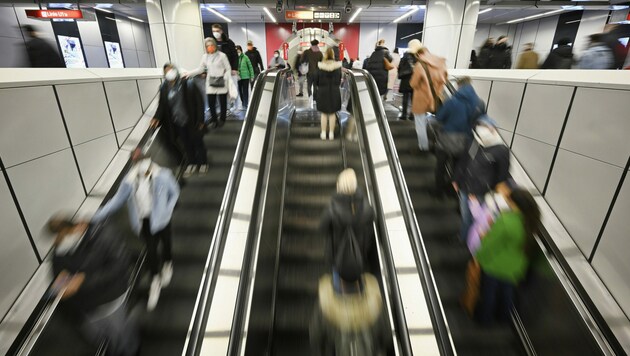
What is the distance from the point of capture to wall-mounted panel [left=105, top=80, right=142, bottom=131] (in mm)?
4418

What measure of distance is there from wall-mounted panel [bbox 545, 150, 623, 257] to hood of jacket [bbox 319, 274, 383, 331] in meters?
2.29

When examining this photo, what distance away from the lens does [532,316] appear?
2.79m

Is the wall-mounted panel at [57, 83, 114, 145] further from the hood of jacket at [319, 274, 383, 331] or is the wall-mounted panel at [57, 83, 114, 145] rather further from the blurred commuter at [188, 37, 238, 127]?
the hood of jacket at [319, 274, 383, 331]

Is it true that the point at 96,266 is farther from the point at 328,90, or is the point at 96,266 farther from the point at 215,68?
the point at 328,90

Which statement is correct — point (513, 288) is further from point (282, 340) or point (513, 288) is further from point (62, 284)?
point (62, 284)

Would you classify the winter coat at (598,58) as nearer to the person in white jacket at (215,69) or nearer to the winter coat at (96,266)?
the person in white jacket at (215,69)

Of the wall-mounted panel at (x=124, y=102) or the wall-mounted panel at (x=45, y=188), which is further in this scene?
the wall-mounted panel at (x=124, y=102)

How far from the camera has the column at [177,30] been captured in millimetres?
8984

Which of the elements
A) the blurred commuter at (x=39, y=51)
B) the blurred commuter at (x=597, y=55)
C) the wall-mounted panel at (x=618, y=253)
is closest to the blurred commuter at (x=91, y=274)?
the wall-mounted panel at (x=618, y=253)

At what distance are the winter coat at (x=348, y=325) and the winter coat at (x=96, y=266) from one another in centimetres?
149

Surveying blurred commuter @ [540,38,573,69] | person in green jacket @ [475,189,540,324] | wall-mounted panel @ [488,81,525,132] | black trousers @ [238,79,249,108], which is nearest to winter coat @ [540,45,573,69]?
blurred commuter @ [540,38,573,69]

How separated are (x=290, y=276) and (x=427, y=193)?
2.16 metres

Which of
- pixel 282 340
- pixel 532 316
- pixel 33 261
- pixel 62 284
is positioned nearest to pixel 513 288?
pixel 532 316

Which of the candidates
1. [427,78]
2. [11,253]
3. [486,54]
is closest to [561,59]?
[486,54]
